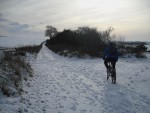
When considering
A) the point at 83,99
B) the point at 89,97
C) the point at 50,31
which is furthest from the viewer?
the point at 50,31

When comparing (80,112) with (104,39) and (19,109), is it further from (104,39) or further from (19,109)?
(104,39)

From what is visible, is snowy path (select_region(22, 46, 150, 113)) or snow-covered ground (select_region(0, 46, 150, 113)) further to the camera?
snowy path (select_region(22, 46, 150, 113))

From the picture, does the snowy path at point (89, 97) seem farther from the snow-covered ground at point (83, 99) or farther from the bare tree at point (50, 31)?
the bare tree at point (50, 31)

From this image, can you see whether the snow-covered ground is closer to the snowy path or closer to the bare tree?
the snowy path

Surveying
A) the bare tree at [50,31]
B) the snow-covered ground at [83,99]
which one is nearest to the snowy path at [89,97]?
the snow-covered ground at [83,99]

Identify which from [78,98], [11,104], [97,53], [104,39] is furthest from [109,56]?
[104,39]

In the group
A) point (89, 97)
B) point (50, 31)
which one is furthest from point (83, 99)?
point (50, 31)

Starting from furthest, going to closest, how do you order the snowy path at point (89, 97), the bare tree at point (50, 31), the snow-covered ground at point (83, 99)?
the bare tree at point (50, 31)
the snowy path at point (89, 97)
the snow-covered ground at point (83, 99)

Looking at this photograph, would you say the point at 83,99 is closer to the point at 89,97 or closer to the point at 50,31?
the point at 89,97

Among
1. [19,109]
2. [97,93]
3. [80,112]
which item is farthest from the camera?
[97,93]

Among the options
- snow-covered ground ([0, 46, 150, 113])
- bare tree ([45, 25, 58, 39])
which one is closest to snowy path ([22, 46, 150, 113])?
snow-covered ground ([0, 46, 150, 113])

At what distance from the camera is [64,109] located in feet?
22.7

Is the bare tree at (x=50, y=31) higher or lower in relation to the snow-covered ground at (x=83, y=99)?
higher

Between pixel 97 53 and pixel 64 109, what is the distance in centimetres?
2096
